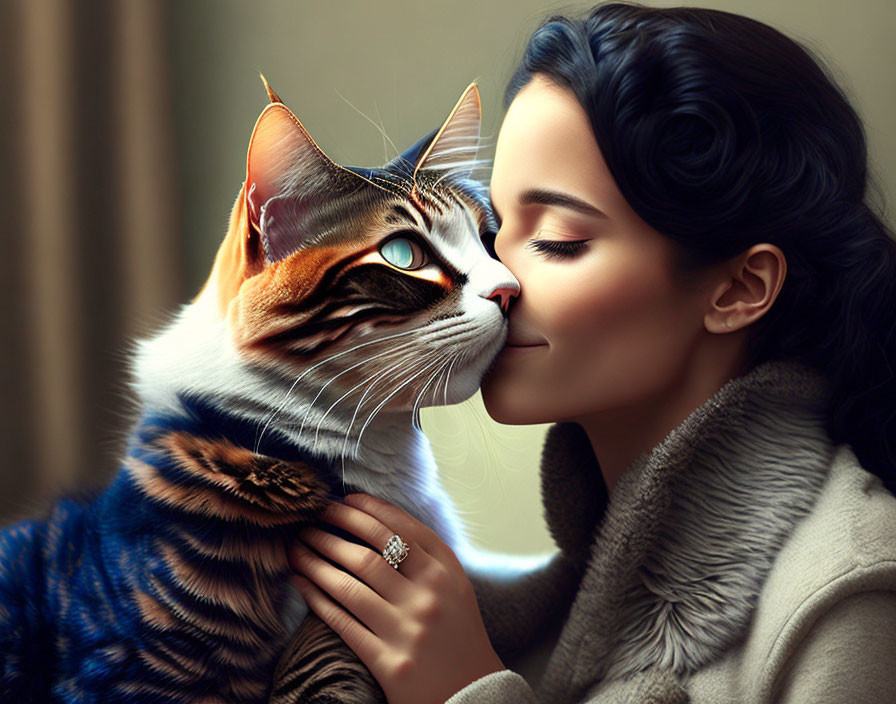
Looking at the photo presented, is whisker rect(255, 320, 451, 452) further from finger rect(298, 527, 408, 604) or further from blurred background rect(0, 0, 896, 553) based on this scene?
blurred background rect(0, 0, 896, 553)

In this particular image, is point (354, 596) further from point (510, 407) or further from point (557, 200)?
point (557, 200)

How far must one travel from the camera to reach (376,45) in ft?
4.92

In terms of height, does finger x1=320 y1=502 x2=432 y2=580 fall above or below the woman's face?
below

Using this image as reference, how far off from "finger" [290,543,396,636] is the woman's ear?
0.43 meters

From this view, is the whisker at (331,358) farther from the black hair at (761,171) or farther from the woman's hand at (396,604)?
the black hair at (761,171)

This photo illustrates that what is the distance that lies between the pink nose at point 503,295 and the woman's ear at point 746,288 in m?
0.21

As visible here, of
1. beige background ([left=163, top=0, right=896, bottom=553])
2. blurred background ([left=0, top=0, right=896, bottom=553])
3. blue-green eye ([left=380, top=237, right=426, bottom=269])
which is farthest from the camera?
blurred background ([left=0, top=0, right=896, bottom=553])

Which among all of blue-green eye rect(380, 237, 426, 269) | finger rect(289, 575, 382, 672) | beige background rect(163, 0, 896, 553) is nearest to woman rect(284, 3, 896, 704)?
finger rect(289, 575, 382, 672)

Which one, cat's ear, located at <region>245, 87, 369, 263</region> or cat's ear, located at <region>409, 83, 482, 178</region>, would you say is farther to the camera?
cat's ear, located at <region>409, 83, 482, 178</region>

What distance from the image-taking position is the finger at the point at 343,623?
2.30 ft

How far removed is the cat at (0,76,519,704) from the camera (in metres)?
0.67

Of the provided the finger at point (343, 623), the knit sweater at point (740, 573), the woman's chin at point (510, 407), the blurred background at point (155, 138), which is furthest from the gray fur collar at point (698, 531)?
the blurred background at point (155, 138)

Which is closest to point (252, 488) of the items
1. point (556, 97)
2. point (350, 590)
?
point (350, 590)

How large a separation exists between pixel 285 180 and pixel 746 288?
48 centimetres
